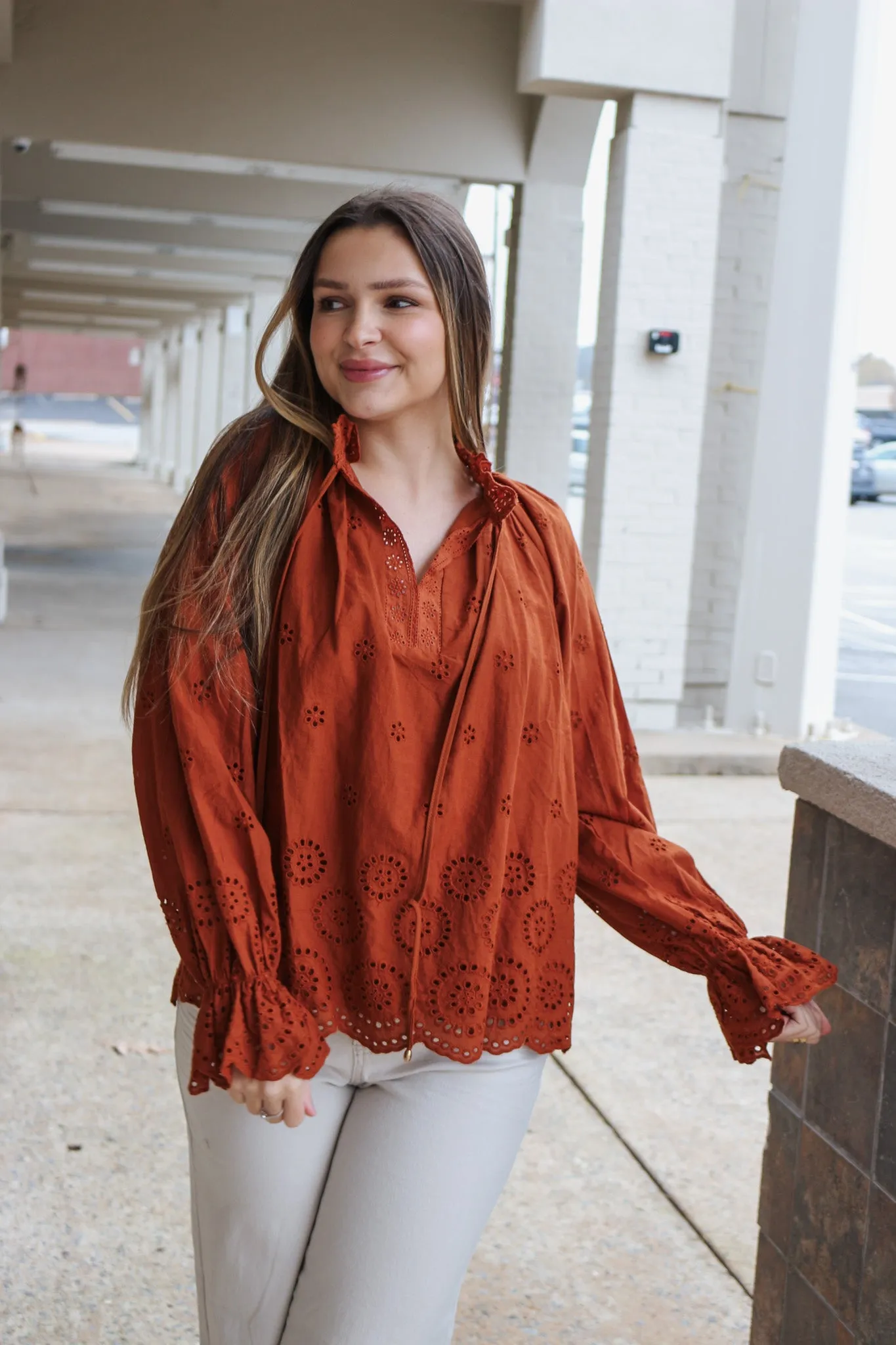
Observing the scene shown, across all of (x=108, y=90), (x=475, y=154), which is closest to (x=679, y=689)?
(x=475, y=154)

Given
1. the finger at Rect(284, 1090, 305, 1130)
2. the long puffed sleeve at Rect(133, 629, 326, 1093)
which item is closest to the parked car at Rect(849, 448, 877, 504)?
the long puffed sleeve at Rect(133, 629, 326, 1093)

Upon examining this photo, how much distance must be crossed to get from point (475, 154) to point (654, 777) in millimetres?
4323

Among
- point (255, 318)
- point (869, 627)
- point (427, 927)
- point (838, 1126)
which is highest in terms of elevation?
point (255, 318)

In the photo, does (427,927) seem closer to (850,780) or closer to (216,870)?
(216,870)

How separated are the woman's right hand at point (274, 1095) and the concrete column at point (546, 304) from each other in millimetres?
8641

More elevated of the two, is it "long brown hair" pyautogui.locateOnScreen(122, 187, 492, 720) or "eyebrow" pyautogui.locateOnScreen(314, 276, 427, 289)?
"eyebrow" pyautogui.locateOnScreen(314, 276, 427, 289)

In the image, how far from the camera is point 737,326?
8352mm

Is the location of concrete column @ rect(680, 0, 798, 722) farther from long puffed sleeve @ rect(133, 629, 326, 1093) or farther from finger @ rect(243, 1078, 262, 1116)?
finger @ rect(243, 1078, 262, 1116)

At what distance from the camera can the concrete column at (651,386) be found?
773 centimetres

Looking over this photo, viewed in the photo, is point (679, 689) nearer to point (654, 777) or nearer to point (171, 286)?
point (654, 777)

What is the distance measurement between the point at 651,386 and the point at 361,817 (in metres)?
6.65

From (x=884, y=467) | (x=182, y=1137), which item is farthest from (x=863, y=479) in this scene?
(x=182, y=1137)

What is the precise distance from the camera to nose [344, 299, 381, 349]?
5.49 ft

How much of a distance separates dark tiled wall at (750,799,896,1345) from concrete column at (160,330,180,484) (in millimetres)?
29546
